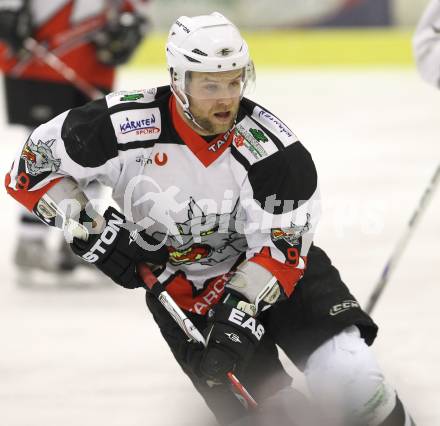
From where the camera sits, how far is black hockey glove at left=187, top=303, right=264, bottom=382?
2.25m

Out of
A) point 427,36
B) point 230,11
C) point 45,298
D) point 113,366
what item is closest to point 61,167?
point 113,366

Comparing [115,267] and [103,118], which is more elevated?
[103,118]

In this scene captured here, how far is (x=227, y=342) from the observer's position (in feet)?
7.37

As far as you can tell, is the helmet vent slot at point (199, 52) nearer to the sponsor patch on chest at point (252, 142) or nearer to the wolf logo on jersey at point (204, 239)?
the sponsor patch on chest at point (252, 142)

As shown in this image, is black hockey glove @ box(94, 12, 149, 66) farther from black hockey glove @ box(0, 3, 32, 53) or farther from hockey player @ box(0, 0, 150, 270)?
black hockey glove @ box(0, 3, 32, 53)

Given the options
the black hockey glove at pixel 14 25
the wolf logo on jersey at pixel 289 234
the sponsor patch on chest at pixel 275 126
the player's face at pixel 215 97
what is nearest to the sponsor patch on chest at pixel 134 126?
the player's face at pixel 215 97

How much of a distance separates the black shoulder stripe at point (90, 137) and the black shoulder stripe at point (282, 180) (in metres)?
0.31

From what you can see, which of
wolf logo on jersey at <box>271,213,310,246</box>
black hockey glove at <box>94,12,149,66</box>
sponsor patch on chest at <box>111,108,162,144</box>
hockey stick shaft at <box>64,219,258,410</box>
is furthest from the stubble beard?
black hockey glove at <box>94,12,149,66</box>

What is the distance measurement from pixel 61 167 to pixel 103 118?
5.8 inches

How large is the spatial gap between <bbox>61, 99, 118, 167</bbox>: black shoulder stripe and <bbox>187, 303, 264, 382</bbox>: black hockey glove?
1.34ft

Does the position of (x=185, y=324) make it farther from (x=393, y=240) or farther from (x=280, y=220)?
(x=393, y=240)

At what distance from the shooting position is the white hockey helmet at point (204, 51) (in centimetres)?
224

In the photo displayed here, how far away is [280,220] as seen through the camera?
7.54 ft

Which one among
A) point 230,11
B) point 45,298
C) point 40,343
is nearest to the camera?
point 40,343
